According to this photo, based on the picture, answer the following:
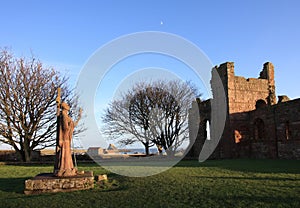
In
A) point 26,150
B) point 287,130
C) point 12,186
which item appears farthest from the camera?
point 26,150

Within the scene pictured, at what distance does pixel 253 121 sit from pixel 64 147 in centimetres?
1835

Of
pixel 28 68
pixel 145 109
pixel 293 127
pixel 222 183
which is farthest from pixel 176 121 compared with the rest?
pixel 222 183

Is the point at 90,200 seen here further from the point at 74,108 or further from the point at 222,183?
the point at 74,108

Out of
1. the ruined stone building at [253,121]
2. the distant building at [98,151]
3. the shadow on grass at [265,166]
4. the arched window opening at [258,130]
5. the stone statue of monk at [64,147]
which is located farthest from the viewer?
the distant building at [98,151]

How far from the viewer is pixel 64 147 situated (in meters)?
9.57

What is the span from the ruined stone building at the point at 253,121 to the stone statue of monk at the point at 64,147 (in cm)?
1507

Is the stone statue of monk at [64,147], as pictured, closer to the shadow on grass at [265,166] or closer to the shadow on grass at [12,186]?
the shadow on grass at [12,186]

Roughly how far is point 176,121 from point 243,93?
819 cm

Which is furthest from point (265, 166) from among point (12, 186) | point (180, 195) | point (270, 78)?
point (270, 78)

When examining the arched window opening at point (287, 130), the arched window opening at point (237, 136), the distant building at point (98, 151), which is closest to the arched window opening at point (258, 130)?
the arched window opening at point (237, 136)

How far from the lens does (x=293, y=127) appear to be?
18609 mm

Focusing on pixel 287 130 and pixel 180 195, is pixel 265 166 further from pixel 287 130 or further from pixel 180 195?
pixel 180 195

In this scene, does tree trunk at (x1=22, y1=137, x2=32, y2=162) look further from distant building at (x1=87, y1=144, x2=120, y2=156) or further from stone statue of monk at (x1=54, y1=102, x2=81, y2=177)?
stone statue of monk at (x1=54, y1=102, x2=81, y2=177)

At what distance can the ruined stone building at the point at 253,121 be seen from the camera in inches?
751
